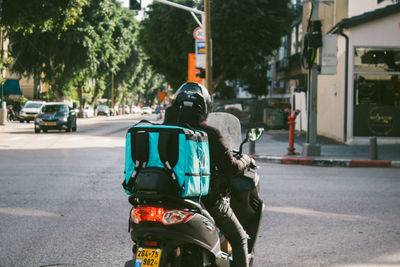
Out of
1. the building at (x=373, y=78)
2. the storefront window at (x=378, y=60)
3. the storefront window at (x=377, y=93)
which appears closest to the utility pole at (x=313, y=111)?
the building at (x=373, y=78)

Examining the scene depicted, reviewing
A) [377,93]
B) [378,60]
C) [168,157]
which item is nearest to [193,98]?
[168,157]

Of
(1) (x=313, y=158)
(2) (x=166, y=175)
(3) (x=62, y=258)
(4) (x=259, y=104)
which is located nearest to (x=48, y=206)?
(3) (x=62, y=258)

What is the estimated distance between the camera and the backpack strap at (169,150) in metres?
3.15

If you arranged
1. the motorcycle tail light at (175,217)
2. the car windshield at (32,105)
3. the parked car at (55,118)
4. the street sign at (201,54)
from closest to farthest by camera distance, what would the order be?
the motorcycle tail light at (175,217)
the street sign at (201,54)
the parked car at (55,118)
the car windshield at (32,105)

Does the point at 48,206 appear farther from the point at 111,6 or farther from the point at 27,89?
the point at 27,89

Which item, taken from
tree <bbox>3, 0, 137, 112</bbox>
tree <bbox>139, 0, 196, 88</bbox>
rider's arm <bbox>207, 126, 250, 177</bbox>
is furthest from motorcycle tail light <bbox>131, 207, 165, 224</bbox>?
tree <bbox>3, 0, 137, 112</bbox>

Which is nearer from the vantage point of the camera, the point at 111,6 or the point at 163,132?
the point at 163,132

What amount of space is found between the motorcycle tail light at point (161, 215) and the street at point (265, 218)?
1.63 metres

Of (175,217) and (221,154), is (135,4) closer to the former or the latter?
(221,154)

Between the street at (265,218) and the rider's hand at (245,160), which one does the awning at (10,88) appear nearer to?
the street at (265,218)

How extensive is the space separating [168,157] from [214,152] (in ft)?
1.46

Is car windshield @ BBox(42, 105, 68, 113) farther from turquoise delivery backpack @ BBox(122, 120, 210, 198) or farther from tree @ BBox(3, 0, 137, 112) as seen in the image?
turquoise delivery backpack @ BBox(122, 120, 210, 198)

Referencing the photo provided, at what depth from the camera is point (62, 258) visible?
4.81 metres

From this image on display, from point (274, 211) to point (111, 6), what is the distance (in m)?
44.6
